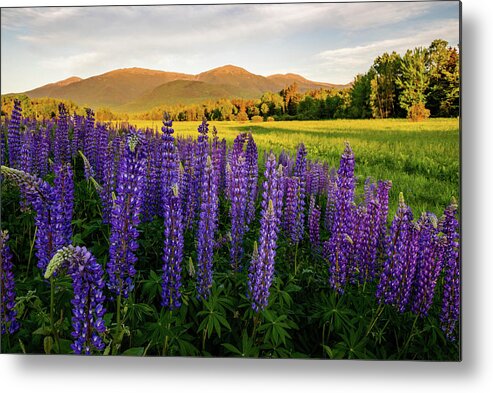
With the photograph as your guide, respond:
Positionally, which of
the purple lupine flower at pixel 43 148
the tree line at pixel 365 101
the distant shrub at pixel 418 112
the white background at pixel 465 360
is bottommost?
the white background at pixel 465 360

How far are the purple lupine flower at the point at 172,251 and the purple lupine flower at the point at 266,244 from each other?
39cm

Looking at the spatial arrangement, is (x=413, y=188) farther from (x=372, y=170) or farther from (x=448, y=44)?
(x=448, y=44)

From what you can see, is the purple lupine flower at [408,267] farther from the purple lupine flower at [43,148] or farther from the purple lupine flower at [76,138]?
the purple lupine flower at [43,148]

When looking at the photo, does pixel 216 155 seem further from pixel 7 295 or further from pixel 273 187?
pixel 7 295

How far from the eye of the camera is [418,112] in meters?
3.25

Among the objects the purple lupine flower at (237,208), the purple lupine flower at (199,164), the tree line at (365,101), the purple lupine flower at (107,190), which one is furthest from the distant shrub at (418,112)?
the purple lupine flower at (107,190)

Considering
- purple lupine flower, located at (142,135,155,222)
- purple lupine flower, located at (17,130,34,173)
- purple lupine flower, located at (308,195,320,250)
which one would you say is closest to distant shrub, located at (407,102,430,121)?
purple lupine flower, located at (308,195,320,250)

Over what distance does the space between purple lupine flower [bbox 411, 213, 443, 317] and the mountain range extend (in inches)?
40.6

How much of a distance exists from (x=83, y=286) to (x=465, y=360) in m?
2.20

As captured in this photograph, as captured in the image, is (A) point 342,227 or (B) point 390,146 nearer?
(A) point 342,227

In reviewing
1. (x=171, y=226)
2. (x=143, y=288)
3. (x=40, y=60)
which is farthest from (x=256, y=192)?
(x=40, y=60)

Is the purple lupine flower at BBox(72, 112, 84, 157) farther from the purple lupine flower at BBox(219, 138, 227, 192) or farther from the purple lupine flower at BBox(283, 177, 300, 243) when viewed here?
the purple lupine flower at BBox(283, 177, 300, 243)

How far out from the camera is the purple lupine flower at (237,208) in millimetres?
2982

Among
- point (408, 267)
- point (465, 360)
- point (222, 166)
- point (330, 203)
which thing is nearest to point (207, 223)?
point (222, 166)
